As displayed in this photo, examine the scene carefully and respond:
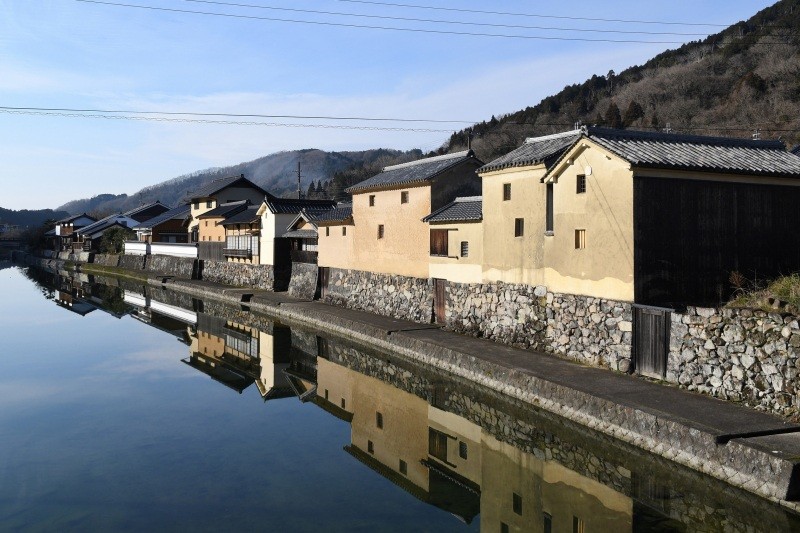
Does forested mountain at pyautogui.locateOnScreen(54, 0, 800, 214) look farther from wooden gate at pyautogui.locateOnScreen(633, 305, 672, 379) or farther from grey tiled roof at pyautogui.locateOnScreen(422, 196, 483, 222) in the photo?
wooden gate at pyautogui.locateOnScreen(633, 305, 672, 379)

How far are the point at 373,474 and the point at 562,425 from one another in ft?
11.9

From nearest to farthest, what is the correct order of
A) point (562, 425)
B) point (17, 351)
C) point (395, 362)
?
point (562, 425) → point (395, 362) → point (17, 351)

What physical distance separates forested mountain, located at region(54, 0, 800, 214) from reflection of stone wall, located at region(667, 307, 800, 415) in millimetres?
19671

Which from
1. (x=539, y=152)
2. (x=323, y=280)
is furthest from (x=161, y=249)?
(x=539, y=152)

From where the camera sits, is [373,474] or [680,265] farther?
[680,265]

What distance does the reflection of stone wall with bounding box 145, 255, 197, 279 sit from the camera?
45.6 meters

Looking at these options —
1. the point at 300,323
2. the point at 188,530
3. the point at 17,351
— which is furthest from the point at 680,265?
the point at 17,351

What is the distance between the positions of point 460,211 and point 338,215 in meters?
9.68

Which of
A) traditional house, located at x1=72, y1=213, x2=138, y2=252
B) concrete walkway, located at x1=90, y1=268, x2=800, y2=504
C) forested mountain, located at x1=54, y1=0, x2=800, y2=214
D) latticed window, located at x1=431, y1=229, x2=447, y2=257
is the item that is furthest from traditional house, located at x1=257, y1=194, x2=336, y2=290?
traditional house, located at x1=72, y1=213, x2=138, y2=252

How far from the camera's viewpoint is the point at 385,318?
23.1 meters

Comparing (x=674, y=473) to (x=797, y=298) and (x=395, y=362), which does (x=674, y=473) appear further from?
(x=395, y=362)

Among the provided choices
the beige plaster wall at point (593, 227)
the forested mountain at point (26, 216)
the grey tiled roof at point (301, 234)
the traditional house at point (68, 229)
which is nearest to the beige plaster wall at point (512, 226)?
the beige plaster wall at point (593, 227)

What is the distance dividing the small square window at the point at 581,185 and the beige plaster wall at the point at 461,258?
4.48 metres

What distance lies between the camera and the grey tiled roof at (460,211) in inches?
773
